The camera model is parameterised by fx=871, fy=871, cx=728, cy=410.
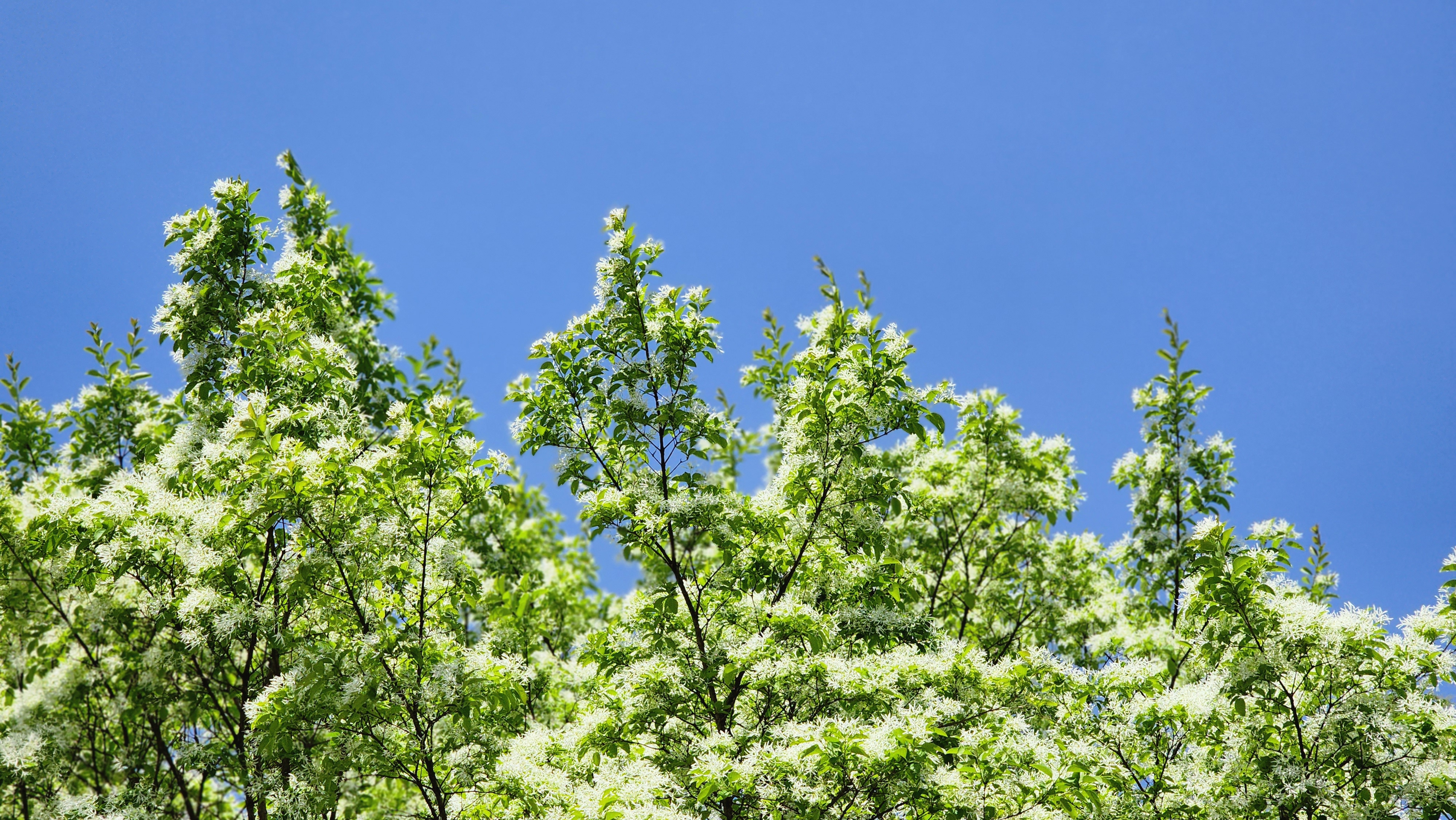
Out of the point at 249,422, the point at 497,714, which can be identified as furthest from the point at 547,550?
the point at 249,422

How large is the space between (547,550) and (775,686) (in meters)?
6.05

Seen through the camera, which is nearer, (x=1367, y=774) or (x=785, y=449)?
(x=1367, y=774)

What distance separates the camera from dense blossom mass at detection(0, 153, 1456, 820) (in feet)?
18.7

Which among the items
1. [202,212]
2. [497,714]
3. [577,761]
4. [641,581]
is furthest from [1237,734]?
→ [202,212]

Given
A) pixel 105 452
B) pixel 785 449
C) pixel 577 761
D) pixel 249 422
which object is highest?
pixel 105 452

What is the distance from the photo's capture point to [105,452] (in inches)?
375

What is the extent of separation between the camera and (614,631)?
7.05 m

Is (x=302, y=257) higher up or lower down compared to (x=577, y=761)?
higher up

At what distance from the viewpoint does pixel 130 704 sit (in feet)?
26.0

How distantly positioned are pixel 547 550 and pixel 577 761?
5168 millimetres

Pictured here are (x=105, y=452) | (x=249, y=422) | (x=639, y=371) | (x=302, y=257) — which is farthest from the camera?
(x=105, y=452)

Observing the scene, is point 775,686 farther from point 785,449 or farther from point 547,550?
point 547,550

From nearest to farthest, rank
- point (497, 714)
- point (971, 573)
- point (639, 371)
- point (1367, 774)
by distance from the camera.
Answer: point (1367, 774) → point (639, 371) → point (497, 714) → point (971, 573)

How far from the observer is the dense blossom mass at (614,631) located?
18.7 ft
